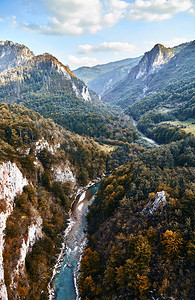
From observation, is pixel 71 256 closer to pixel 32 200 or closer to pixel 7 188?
pixel 32 200

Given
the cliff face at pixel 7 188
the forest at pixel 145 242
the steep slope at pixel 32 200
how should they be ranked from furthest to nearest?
the steep slope at pixel 32 200, the cliff face at pixel 7 188, the forest at pixel 145 242

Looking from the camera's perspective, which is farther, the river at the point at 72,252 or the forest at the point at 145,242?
the river at the point at 72,252

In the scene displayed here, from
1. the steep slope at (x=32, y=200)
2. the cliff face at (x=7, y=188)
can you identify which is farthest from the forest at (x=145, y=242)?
the cliff face at (x=7, y=188)

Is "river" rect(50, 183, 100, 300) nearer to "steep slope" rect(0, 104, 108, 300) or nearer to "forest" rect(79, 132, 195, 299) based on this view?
"steep slope" rect(0, 104, 108, 300)

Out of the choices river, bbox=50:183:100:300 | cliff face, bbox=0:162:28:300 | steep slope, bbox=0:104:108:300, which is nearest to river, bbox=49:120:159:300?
river, bbox=50:183:100:300

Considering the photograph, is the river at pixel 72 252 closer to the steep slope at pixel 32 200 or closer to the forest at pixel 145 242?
the steep slope at pixel 32 200

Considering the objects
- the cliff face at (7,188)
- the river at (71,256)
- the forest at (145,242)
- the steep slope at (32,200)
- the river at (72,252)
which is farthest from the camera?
the river at (72,252)

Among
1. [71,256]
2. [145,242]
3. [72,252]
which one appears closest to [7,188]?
[71,256]
